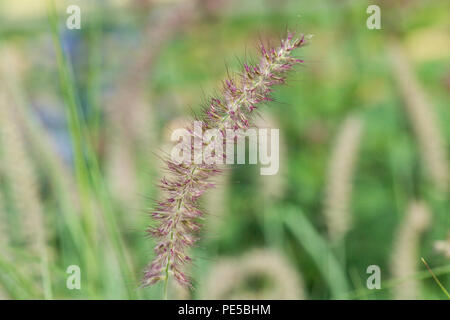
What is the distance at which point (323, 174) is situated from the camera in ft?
8.29

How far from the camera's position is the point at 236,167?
1.64 metres

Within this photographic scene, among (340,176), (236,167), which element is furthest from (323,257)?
(236,167)

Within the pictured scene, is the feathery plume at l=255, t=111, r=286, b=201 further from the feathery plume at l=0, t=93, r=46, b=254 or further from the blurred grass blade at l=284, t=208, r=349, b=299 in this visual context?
the feathery plume at l=0, t=93, r=46, b=254

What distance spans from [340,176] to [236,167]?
10.8 inches

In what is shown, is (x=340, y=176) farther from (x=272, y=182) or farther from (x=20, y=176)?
(x=20, y=176)

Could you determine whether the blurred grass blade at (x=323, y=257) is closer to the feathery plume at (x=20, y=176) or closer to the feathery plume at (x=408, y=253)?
the feathery plume at (x=408, y=253)

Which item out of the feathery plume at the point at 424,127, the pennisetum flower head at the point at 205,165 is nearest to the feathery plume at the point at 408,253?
the feathery plume at the point at 424,127

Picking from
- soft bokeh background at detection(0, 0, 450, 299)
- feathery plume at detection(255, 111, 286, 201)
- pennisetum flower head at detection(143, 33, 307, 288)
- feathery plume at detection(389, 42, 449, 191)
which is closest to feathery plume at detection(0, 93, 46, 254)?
soft bokeh background at detection(0, 0, 450, 299)

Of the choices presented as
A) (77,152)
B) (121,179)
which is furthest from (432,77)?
(77,152)

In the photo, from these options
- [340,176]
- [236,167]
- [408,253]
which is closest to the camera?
[408,253]

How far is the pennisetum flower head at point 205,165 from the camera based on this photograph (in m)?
0.80
